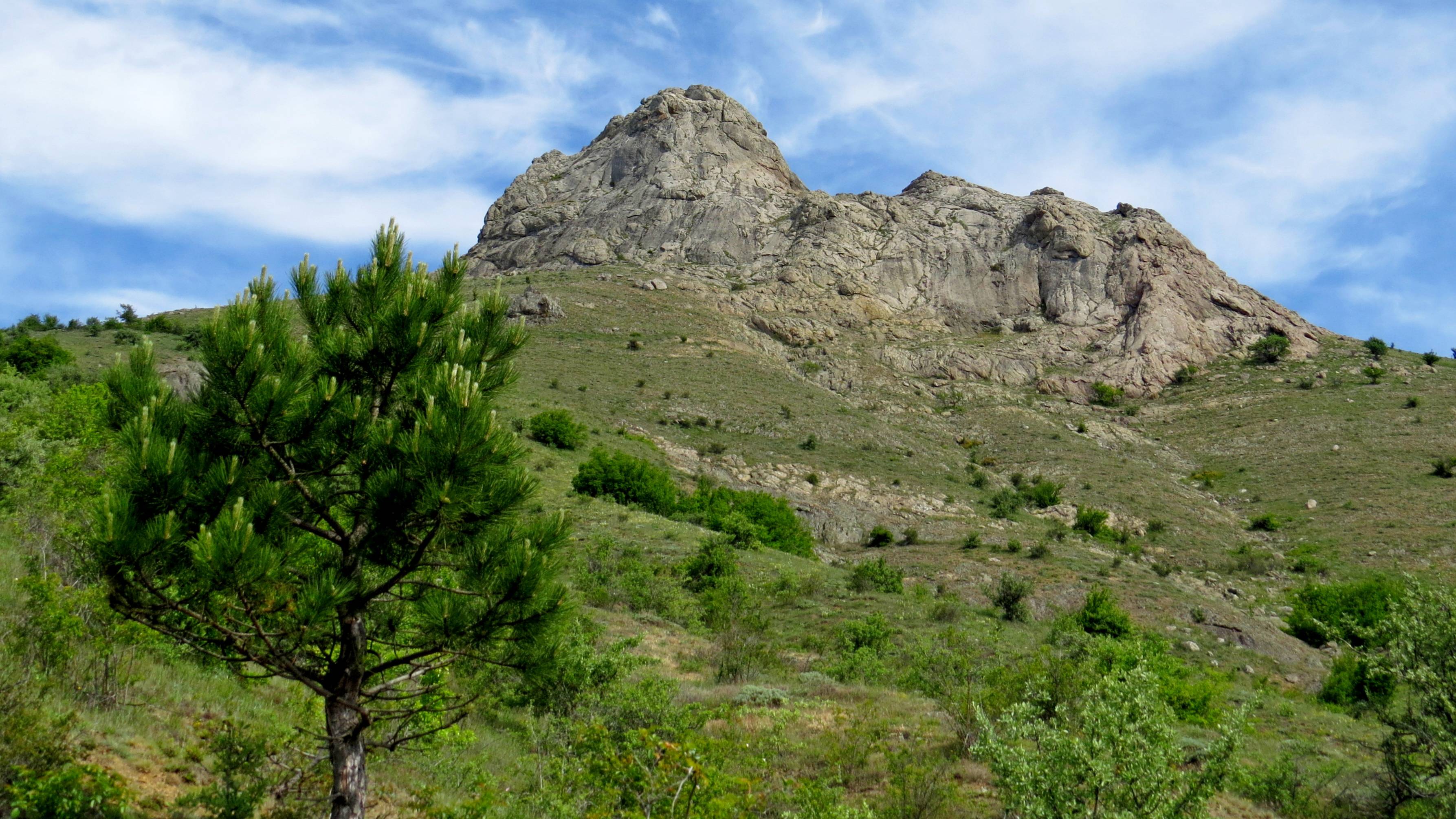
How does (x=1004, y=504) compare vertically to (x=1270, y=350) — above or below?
below

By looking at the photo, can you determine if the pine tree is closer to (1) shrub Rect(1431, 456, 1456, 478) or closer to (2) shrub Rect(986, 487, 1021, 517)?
(2) shrub Rect(986, 487, 1021, 517)

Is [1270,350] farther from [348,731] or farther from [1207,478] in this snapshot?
[348,731]

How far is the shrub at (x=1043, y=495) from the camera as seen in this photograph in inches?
1807

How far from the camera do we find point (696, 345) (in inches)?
2360

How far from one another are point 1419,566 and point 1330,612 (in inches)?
392

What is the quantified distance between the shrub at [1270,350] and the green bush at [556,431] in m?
58.6

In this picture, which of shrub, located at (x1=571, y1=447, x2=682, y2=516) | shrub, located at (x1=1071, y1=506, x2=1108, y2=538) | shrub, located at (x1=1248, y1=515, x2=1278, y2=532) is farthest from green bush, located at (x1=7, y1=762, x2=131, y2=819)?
shrub, located at (x1=1248, y1=515, x2=1278, y2=532)

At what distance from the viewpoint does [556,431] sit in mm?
37469

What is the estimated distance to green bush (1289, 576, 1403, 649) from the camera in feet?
91.2

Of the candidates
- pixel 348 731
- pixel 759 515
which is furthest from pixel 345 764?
pixel 759 515

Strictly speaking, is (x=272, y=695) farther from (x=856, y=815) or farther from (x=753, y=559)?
(x=753, y=559)

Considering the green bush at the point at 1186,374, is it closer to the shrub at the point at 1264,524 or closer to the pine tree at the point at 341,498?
the shrub at the point at 1264,524

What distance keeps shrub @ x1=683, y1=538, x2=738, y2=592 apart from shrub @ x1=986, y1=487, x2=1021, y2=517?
2261cm

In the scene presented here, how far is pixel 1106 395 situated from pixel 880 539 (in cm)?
3715
